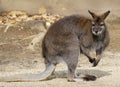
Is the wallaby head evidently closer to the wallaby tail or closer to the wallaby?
the wallaby

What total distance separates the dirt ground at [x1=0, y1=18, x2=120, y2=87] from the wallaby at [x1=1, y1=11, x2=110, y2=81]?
0.22 m

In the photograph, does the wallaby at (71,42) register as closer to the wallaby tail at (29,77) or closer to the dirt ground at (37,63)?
the wallaby tail at (29,77)

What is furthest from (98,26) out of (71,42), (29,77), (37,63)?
(37,63)

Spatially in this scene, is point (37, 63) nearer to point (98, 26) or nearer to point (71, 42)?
point (71, 42)

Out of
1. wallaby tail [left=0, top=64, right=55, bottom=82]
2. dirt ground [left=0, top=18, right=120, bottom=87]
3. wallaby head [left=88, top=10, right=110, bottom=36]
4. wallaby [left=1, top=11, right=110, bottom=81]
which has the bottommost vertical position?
dirt ground [left=0, top=18, right=120, bottom=87]

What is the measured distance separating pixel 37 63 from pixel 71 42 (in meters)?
2.59

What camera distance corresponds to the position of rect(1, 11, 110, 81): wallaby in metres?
9.79

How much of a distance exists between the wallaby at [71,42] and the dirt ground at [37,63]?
220mm

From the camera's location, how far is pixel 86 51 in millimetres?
9852

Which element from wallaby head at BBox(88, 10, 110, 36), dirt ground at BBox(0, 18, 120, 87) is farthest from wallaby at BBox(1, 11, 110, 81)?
dirt ground at BBox(0, 18, 120, 87)

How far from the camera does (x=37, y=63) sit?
481 inches

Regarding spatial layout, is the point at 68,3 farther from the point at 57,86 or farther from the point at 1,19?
the point at 57,86

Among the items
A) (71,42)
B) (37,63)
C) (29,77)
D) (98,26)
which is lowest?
(37,63)

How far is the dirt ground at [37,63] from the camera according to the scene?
31.6 feet
